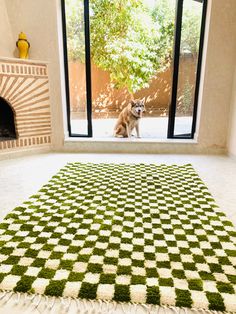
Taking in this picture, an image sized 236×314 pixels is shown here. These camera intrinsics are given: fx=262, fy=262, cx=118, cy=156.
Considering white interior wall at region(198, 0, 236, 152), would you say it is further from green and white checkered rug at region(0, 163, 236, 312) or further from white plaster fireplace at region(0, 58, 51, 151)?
white plaster fireplace at region(0, 58, 51, 151)

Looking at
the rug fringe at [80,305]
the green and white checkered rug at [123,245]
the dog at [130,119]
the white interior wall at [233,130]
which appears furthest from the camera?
the dog at [130,119]

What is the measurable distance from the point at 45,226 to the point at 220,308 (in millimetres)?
1172

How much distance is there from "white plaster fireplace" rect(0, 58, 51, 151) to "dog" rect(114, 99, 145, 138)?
3.49 ft

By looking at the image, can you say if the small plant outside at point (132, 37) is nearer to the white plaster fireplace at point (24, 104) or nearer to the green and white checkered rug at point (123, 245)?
the white plaster fireplace at point (24, 104)

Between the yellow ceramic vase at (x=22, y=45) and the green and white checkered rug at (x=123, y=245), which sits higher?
the yellow ceramic vase at (x=22, y=45)

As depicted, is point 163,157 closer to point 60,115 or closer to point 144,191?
point 144,191

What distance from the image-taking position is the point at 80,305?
46.4 inches

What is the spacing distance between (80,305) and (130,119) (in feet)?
9.91

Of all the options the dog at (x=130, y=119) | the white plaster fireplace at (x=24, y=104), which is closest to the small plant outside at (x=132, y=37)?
the dog at (x=130, y=119)

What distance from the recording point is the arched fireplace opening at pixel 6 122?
366 cm

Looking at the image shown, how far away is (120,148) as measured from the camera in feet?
12.6

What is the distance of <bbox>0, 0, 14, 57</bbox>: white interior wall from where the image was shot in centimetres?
345

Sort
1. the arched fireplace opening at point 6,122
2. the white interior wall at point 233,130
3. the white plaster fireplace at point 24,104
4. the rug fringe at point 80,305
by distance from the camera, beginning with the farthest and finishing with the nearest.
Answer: the arched fireplace opening at point 6,122
the white interior wall at point 233,130
the white plaster fireplace at point 24,104
the rug fringe at point 80,305

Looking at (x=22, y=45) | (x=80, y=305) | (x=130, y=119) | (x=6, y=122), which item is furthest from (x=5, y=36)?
Answer: (x=80, y=305)
